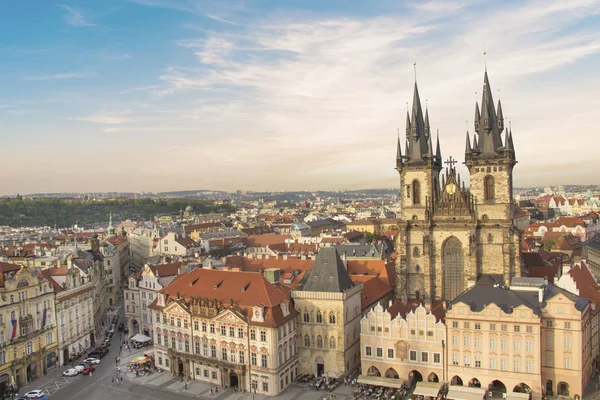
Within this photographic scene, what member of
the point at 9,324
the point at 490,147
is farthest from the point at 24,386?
Result: the point at 490,147

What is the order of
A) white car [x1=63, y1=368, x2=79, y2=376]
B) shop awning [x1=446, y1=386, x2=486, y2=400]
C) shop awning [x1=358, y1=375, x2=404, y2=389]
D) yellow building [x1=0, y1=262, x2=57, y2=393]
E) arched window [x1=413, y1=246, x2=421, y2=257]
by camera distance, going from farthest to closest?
arched window [x1=413, y1=246, x2=421, y2=257], white car [x1=63, y1=368, x2=79, y2=376], yellow building [x1=0, y1=262, x2=57, y2=393], shop awning [x1=358, y1=375, x2=404, y2=389], shop awning [x1=446, y1=386, x2=486, y2=400]

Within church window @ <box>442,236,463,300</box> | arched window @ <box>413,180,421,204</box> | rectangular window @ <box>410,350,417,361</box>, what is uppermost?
arched window @ <box>413,180,421,204</box>

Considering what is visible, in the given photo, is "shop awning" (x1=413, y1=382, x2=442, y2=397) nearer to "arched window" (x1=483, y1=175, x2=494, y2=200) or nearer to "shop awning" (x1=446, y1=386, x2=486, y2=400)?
"shop awning" (x1=446, y1=386, x2=486, y2=400)

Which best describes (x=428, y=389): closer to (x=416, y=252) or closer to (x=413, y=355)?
(x=413, y=355)

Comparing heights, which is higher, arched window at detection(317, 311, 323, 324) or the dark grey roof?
the dark grey roof

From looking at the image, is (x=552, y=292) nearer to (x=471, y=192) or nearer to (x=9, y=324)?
(x=471, y=192)

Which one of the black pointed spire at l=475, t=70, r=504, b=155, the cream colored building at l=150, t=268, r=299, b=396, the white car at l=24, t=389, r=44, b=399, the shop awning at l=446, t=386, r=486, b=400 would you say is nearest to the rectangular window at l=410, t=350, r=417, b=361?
the shop awning at l=446, t=386, r=486, b=400

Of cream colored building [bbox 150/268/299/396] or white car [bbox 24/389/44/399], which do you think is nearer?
white car [bbox 24/389/44/399]

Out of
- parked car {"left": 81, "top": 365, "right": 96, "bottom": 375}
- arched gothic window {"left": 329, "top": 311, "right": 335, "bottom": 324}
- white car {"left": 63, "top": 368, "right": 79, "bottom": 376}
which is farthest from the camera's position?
parked car {"left": 81, "top": 365, "right": 96, "bottom": 375}
